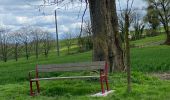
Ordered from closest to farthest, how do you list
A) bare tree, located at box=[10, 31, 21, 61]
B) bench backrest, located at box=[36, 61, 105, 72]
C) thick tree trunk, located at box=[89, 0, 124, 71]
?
bench backrest, located at box=[36, 61, 105, 72]
thick tree trunk, located at box=[89, 0, 124, 71]
bare tree, located at box=[10, 31, 21, 61]

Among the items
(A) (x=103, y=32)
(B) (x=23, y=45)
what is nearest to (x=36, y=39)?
(B) (x=23, y=45)

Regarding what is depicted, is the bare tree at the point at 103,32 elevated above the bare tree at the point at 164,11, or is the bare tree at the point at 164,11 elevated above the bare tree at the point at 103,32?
the bare tree at the point at 164,11

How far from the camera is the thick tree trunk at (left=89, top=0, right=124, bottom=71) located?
1583cm

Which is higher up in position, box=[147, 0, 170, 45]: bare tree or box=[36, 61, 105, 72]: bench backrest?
box=[147, 0, 170, 45]: bare tree

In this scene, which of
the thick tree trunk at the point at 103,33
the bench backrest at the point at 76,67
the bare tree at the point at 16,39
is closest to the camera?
the bench backrest at the point at 76,67

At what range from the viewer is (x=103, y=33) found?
1585 cm

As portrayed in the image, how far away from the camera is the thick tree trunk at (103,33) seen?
15828mm

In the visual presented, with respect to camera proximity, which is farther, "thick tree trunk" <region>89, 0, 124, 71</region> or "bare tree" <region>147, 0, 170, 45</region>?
"bare tree" <region>147, 0, 170, 45</region>

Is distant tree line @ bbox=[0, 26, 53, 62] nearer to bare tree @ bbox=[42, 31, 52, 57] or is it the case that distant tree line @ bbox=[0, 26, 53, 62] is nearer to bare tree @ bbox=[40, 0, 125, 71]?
bare tree @ bbox=[42, 31, 52, 57]

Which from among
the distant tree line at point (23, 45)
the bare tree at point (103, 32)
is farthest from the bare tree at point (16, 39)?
the bare tree at point (103, 32)

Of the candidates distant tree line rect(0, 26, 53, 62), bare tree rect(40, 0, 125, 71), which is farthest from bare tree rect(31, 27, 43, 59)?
bare tree rect(40, 0, 125, 71)

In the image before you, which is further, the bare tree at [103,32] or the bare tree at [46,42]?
the bare tree at [46,42]

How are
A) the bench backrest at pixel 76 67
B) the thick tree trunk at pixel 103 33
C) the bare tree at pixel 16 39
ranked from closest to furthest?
the bench backrest at pixel 76 67
the thick tree trunk at pixel 103 33
the bare tree at pixel 16 39

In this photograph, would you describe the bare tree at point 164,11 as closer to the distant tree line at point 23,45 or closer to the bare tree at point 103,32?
the distant tree line at point 23,45
